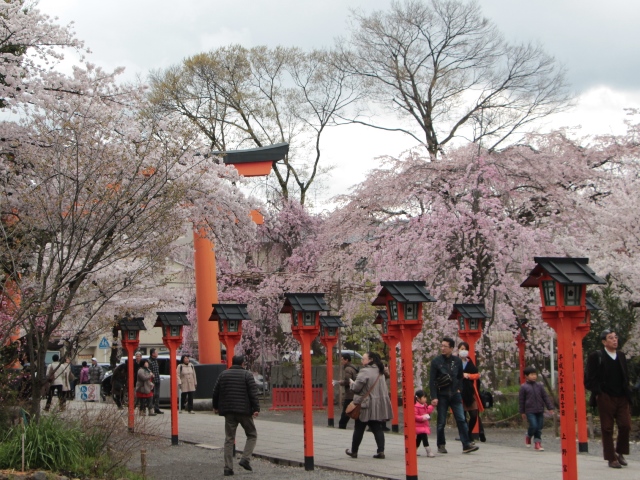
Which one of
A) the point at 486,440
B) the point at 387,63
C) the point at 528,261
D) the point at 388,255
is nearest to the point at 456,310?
the point at 486,440

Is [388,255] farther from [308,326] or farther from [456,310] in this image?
[308,326]

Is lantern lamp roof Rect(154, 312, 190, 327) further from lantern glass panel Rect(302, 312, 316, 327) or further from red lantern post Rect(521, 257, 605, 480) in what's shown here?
red lantern post Rect(521, 257, 605, 480)

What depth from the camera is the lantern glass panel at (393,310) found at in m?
10.6

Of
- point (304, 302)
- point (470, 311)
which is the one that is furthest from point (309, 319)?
point (470, 311)

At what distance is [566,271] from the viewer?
883 cm

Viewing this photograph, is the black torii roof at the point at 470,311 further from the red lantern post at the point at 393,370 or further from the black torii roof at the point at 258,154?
the black torii roof at the point at 258,154

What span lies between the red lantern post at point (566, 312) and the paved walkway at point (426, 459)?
7.69 feet

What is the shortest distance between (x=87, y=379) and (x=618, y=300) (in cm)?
1890

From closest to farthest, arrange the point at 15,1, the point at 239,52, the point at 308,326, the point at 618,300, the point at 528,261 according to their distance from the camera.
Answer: the point at 308,326 → the point at 15,1 → the point at 528,261 → the point at 618,300 → the point at 239,52

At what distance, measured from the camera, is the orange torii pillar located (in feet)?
92.9

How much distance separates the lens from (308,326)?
493 inches

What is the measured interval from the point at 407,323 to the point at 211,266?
63.4ft

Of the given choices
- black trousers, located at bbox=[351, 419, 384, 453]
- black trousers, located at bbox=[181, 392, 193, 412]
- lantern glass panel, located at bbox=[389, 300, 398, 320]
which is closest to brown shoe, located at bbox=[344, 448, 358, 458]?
black trousers, located at bbox=[351, 419, 384, 453]

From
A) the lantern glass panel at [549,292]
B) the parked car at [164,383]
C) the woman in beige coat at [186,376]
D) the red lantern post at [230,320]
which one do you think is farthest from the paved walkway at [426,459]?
the parked car at [164,383]
